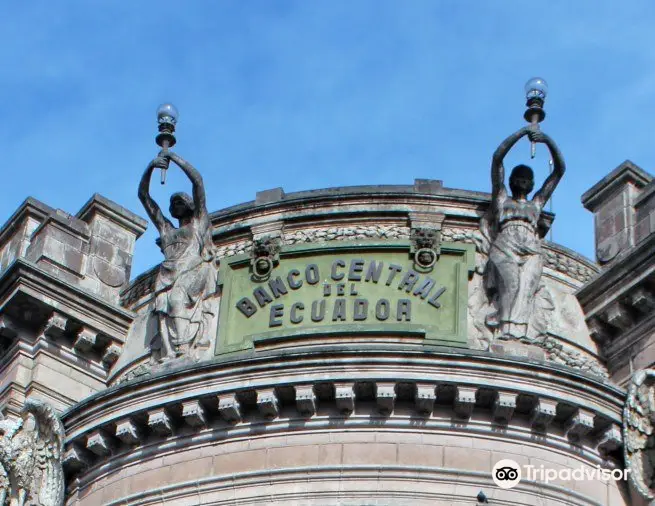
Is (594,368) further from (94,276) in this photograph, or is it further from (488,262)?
(94,276)

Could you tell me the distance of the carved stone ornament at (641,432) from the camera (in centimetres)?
2680

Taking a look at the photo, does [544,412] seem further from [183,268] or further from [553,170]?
[183,268]

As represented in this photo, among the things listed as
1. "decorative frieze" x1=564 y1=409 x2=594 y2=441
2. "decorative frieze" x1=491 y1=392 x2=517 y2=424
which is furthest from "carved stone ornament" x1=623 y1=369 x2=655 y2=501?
"decorative frieze" x1=491 y1=392 x2=517 y2=424

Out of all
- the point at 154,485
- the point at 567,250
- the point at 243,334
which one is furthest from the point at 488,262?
the point at 154,485

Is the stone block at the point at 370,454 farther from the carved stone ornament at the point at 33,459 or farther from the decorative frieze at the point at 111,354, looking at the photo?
the decorative frieze at the point at 111,354

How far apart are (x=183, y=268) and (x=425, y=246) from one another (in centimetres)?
358

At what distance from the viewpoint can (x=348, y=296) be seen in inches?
1114

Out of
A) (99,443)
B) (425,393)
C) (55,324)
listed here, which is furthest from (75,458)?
(425,393)

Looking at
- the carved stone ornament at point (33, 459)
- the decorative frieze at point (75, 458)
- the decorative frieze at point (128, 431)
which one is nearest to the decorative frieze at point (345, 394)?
the decorative frieze at point (128, 431)

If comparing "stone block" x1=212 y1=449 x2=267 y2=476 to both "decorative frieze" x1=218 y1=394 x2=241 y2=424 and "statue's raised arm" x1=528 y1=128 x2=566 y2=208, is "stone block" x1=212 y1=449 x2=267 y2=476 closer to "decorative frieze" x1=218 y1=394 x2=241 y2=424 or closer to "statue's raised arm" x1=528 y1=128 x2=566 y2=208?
"decorative frieze" x1=218 y1=394 x2=241 y2=424

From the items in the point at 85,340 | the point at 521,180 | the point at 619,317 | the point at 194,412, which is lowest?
the point at 194,412

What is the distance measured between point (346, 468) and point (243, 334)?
2989mm

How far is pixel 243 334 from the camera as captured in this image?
1121 inches

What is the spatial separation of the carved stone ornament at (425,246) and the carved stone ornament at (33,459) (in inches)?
220
